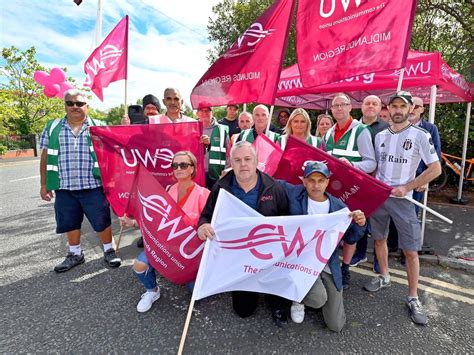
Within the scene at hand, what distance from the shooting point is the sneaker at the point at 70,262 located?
11.5ft

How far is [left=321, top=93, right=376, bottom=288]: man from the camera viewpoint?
3.05 m

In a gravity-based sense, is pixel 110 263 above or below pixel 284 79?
below

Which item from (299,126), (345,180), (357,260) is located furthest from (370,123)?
(357,260)

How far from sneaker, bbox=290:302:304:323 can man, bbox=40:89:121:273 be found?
2.30m

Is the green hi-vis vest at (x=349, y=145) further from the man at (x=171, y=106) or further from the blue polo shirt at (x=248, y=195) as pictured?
the man at (x=171, y=106)

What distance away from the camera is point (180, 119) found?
3.91m

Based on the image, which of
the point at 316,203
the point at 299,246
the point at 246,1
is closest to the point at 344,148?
the point at 316,203

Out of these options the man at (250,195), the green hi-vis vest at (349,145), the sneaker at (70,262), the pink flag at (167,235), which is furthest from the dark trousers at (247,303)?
the sneaker at (70,262)

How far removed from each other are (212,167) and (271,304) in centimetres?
215

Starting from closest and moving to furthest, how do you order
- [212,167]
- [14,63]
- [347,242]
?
1. [347,242]
2. [212,167]
3. [14,63]

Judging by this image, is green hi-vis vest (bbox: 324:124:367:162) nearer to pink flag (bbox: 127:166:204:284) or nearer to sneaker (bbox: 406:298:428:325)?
sneaker (bbox: 406:298:428:325)

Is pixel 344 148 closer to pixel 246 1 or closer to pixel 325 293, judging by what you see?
pixel 325 293

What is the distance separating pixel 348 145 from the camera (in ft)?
10.5

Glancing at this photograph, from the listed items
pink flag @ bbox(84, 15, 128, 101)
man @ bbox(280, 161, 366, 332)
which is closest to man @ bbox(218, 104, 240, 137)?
pink flag @ bbox(84, 15, 128, 101)
